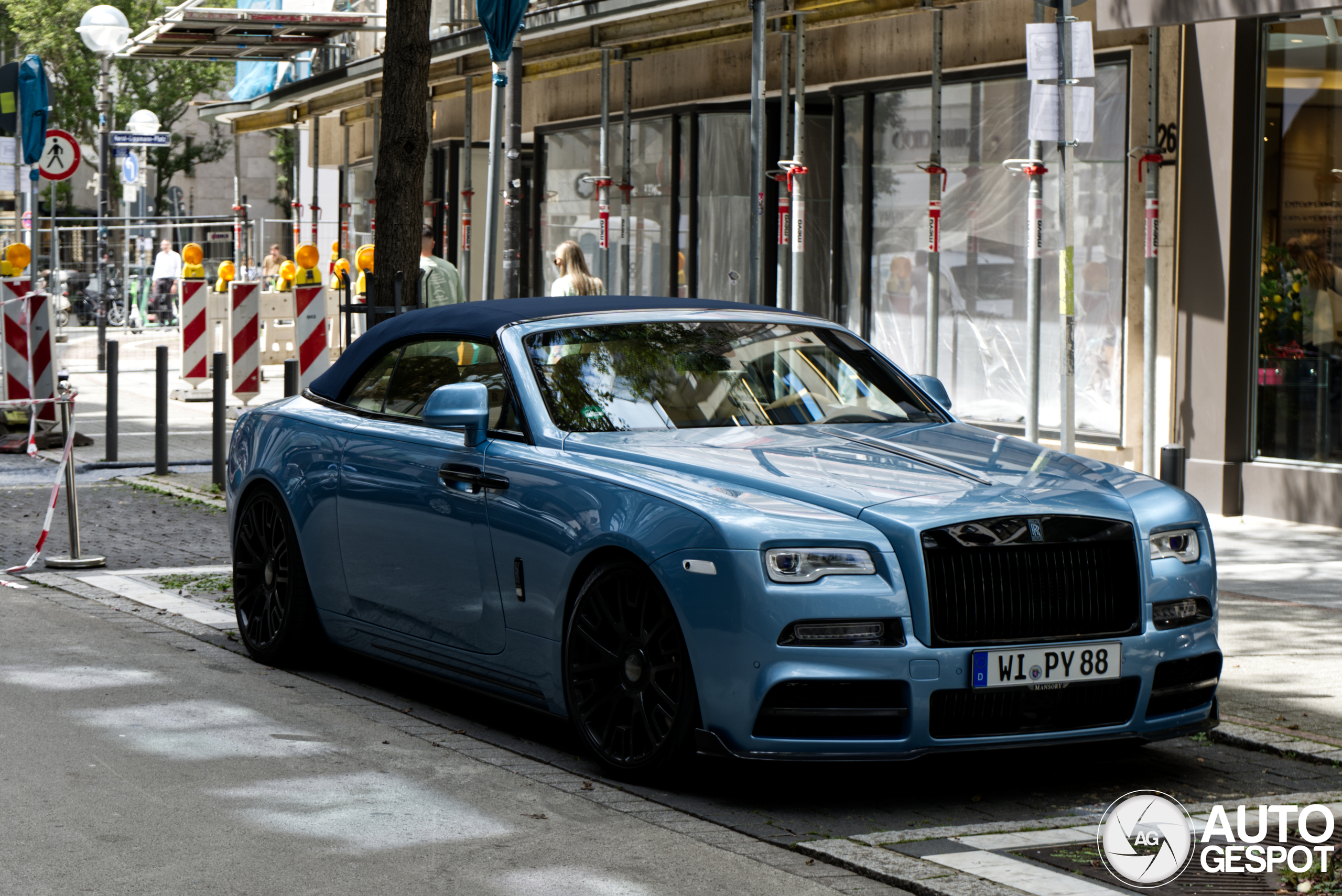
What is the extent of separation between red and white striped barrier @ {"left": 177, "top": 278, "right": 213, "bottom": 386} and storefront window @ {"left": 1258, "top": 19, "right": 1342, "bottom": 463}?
483 inches

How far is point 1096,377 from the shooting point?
561 inches

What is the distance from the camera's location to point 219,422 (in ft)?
47.4

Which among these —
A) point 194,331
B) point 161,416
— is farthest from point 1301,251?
point 194,331

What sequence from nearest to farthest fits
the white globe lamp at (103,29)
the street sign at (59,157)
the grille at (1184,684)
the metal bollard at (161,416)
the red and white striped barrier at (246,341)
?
the grille at (1184,684), the metal bollard at (161,416), the red and white striped barrier at (246,341), the street sign at (59,157), the white globe lamp at (103,29)

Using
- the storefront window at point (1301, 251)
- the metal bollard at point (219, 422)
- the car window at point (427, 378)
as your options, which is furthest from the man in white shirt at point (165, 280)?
the car window at point (427, 378)

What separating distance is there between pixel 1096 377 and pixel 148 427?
9841 mm

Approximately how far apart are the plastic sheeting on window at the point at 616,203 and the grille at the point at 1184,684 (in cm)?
1291

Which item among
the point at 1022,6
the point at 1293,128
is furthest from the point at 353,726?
the point at 1022,6

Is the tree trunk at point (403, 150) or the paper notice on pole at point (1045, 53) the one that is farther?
the tree trunk at point (403, 150)

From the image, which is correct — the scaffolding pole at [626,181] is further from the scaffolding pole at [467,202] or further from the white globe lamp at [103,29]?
the white globe lamp at [103,29]

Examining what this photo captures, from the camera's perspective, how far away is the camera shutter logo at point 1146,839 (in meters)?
4.94

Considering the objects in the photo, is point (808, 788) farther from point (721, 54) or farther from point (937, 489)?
point (721, 54)

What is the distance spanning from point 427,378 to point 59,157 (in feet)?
52.7

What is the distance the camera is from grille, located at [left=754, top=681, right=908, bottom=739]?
215 inches
